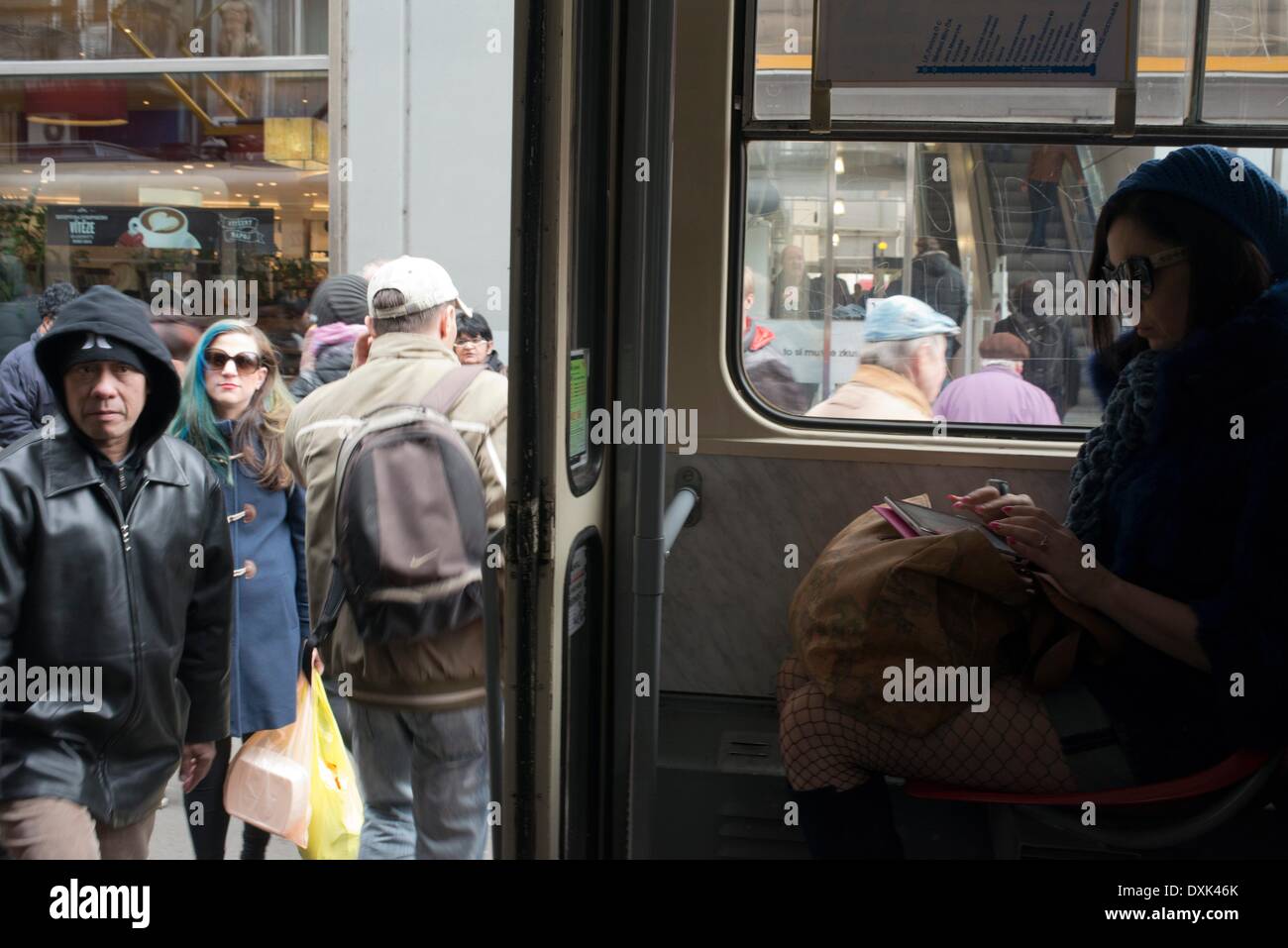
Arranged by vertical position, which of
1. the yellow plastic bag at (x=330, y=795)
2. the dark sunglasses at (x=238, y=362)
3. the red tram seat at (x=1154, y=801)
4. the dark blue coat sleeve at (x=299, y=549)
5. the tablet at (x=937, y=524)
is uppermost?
the dark sunglasses at (x=238, y=362)

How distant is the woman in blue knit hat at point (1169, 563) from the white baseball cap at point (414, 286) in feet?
4.48

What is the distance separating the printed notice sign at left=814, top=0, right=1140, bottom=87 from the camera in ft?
8.14

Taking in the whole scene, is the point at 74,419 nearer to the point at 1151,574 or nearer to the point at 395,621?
the point at 395,621

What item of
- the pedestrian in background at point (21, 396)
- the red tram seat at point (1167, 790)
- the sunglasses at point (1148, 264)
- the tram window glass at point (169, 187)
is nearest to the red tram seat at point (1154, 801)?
the red tram seat at point (1167, 790)

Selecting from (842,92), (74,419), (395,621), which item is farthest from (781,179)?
(74,419)

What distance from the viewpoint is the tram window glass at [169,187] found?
3.53m

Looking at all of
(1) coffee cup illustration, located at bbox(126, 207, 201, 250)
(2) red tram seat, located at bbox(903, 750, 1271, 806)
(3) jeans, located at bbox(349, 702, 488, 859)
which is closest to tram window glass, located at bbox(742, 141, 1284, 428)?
(2) red tram seat, located at bbox(903, 750, 1271, 806)

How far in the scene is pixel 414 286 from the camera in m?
2.88

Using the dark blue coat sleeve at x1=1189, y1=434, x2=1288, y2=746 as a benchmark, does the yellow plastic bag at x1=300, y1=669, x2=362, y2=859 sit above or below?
below

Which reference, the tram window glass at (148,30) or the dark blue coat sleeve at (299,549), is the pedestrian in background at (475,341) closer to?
the dark blue coat sleeve at (299,549)

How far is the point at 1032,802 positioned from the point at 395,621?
1.42 meters

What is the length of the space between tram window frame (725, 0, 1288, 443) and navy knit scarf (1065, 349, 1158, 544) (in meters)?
0.44

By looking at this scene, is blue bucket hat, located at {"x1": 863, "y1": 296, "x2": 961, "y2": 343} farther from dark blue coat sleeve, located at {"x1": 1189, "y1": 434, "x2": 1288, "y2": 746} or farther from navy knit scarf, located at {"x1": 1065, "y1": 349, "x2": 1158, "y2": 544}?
dark blue coat sleeve, located at {"x1": 1189, "y1": 434, "x2": 1288, "y2": 746}

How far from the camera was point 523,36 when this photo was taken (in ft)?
5.28
